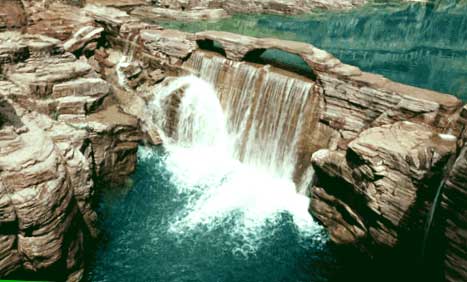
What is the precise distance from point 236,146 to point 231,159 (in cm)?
93

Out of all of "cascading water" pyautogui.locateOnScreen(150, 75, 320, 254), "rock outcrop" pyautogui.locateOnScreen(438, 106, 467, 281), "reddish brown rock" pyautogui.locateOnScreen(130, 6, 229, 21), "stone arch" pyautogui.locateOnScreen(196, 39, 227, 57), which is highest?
"reddish brown rock" pyautogui.locateOnScreen(130, 6, 229, 21)

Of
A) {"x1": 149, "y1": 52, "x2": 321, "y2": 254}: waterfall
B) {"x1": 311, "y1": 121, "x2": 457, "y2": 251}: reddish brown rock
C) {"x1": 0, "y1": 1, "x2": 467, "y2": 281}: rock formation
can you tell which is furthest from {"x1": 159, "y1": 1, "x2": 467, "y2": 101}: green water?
{"x1": 311, "y1": 121, "x2": 457, "y2": 251}: reddish brown rock

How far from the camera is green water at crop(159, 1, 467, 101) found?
36594 millimetres

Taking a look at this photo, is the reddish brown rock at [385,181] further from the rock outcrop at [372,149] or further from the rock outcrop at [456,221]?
the rock outcrop at [456,221]

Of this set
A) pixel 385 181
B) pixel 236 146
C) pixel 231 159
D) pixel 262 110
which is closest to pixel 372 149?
pixel 385 181

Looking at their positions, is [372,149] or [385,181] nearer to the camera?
[385,181]

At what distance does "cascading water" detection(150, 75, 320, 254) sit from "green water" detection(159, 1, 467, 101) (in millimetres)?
14558

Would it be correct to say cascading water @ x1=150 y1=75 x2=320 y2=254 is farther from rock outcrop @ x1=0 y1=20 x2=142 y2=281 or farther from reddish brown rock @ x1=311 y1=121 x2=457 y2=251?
rock outcrop @ x1=0 y1=20 x2=142 y2=281

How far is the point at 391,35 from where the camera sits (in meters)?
50.1

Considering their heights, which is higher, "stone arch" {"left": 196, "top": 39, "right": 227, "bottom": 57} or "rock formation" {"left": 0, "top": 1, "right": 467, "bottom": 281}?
"stone arch" {"left": 196, "top": 39, "right": 227, "bottom": 57}

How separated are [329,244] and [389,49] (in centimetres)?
2972

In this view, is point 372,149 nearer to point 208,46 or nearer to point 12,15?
point 208,46

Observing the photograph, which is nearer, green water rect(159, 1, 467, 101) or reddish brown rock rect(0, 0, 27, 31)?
reddish brown rock rect(0, 0, 27, 31)

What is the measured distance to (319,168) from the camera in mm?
21234
